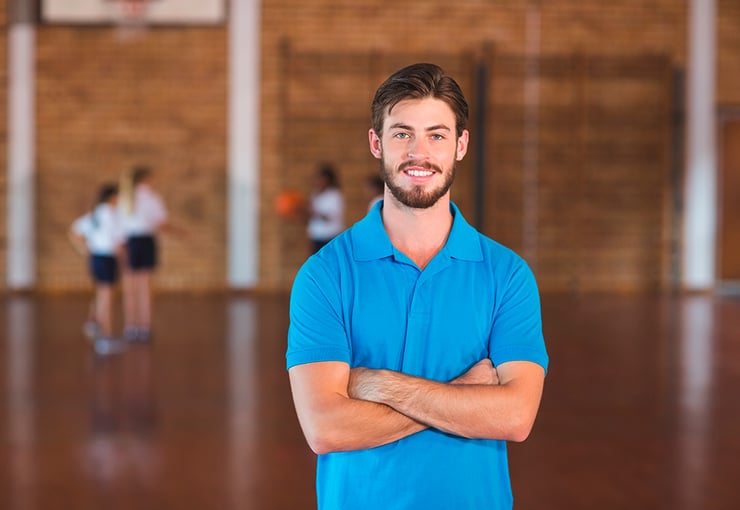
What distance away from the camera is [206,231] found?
43.7ft

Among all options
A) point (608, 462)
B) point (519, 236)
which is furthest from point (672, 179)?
point (608, 462)

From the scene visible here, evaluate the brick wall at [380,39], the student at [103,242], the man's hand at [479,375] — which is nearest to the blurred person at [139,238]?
the student at [103,242]

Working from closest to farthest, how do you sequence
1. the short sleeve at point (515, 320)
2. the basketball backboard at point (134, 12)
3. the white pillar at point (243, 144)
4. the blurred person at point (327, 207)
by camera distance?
the short sleeve at point (515, 320) < the blurred person at point (327, 207) < the basketball backboard at point (134, 12) < the white pillar at point (243, 144)

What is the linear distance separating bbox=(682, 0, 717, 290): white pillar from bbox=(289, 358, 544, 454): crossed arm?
12.6 meters

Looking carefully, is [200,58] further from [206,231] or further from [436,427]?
[436,427]

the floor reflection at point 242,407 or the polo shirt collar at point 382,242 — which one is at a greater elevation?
the polo shirt collar at point 382,242

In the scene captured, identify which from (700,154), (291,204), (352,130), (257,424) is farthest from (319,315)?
(700,154)

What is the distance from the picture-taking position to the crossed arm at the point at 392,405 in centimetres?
183

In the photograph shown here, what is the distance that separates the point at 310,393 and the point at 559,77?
12.2m

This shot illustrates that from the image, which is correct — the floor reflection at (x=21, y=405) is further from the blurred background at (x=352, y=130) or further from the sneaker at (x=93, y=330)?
the blurred background at (x=352, y=130)

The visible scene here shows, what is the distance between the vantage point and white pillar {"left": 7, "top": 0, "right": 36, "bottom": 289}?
13031mm

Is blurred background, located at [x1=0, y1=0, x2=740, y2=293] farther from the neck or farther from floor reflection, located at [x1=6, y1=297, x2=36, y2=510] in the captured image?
the neck

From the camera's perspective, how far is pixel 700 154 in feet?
44.8

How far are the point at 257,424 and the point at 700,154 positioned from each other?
9958 mm
